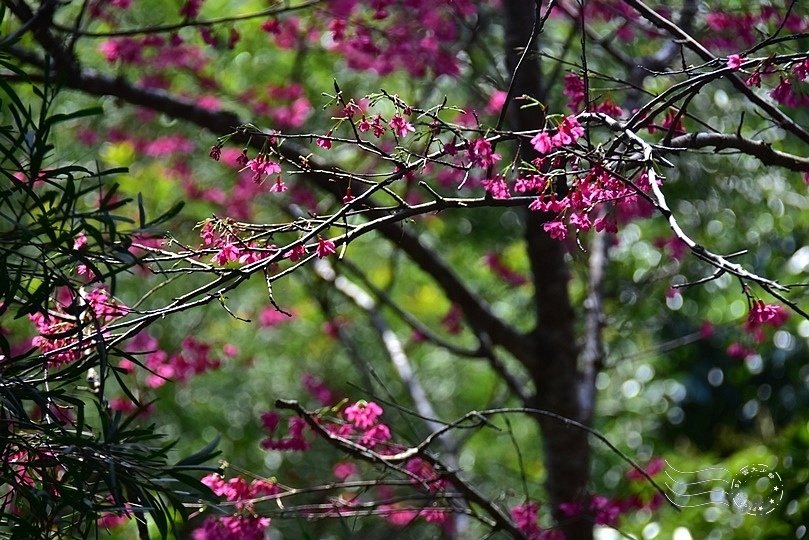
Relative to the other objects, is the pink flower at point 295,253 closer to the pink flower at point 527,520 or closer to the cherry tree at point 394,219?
the cherry tree at point 394,219

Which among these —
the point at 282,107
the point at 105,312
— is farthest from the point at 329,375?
the point at 105,312

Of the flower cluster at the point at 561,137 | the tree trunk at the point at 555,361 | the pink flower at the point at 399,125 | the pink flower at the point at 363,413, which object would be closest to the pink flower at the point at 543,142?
the flower cluster at the point at 561,137

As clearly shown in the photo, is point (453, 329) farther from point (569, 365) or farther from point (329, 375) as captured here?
point (569, 365)

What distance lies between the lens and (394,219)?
1.75 m

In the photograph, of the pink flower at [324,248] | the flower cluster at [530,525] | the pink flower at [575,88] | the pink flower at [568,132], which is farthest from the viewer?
the flower cluster at [530,525]

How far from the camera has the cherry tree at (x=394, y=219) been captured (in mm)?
1708

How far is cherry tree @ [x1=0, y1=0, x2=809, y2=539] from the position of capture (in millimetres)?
1708

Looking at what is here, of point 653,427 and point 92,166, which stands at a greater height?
point 92,166

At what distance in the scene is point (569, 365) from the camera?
3.32 meters

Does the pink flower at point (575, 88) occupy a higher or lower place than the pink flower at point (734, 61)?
higher

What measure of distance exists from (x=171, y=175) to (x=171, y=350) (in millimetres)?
1030

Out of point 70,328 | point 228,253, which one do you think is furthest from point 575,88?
point 70,328

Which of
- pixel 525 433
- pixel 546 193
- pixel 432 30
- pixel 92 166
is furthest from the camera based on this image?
pixel 525 433

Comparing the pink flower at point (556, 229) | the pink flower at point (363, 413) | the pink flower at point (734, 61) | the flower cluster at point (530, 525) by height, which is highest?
the pink flower at point (734, 61)
